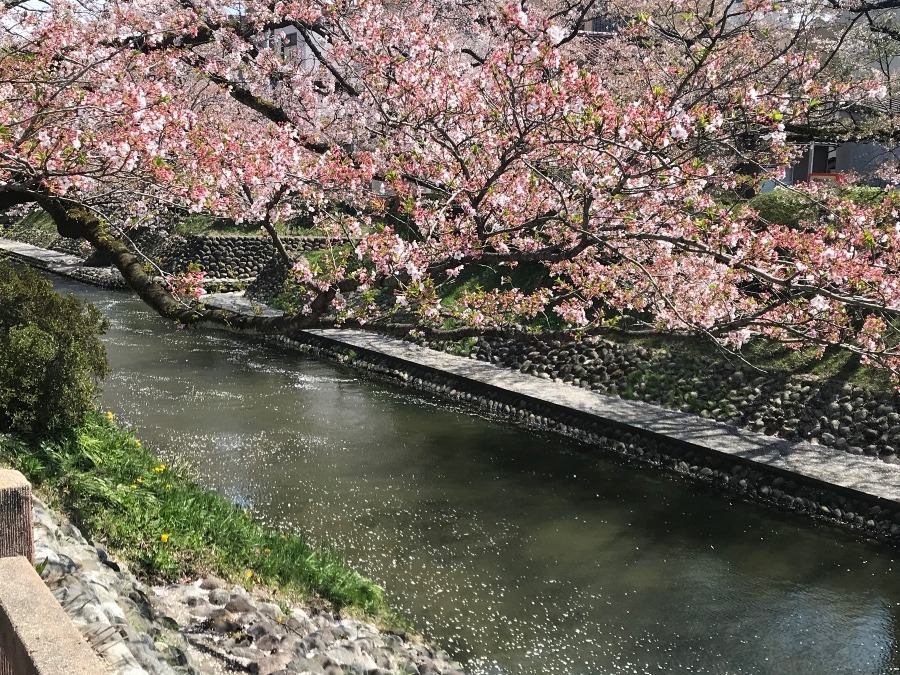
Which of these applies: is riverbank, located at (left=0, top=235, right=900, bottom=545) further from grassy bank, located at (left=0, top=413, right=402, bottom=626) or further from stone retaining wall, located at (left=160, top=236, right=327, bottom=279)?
stone retaining wall, located at (left=160, top=236, right=327, bottom=279)

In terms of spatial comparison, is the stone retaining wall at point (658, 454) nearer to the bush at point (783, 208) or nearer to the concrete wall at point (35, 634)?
the bush at point (783, 208)

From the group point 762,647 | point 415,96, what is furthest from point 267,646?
point 415,96

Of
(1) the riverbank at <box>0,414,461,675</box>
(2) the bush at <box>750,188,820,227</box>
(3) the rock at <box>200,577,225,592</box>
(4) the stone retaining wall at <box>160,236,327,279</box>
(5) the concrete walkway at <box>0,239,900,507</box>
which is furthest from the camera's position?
(4) the stone retaining wall at <box>160,236,327,279</box>

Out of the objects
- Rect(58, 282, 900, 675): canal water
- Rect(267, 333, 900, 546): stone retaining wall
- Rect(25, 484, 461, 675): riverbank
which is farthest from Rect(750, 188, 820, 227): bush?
Rect(25, 484, 461, 675): riverbank

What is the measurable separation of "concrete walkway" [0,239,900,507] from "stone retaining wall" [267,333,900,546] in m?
0.11

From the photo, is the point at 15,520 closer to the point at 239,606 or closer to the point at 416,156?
the point at 239,606

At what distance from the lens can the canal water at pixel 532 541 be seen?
289 inches

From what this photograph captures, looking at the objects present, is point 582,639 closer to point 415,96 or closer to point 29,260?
point 415,96

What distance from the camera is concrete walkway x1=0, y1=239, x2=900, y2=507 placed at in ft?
33.4

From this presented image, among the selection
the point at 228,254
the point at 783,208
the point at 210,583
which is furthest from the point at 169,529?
the point at 228,254

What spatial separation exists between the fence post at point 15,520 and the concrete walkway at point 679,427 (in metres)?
4.00

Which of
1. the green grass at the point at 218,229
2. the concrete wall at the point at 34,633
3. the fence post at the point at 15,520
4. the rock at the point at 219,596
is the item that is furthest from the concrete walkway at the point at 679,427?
the green grass at the point at 218,229

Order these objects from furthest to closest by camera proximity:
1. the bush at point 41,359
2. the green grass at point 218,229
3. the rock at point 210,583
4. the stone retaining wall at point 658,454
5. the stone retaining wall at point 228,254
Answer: the green grass at point 218,229
the stone retaining wall at point 228,254
the stone retaining wall at point 658,454
the bush at point 41,359
the rock at point 210,583

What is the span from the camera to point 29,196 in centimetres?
734
